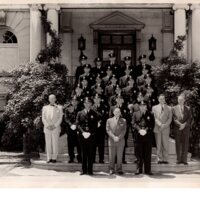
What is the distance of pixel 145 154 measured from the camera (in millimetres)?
12023

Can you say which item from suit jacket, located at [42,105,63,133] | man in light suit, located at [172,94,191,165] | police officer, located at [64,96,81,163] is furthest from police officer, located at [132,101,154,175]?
suit jacket, located at [42,105,63,133]

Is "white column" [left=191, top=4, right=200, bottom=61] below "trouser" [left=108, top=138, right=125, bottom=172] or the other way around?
the other way around

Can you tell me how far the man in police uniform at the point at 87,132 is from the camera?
475 inches

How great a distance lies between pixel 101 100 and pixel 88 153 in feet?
6.47

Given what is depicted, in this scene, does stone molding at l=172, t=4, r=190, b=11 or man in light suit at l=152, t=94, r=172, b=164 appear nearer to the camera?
man in light suit at l=152, t=94, r=172, b=164

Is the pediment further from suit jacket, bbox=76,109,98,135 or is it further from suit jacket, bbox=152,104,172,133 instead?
suit jacket, bbox=76,109,98,135

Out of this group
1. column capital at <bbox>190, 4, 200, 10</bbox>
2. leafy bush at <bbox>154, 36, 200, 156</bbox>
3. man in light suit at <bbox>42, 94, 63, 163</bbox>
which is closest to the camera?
man in light suit at <bbox>42, 94, 63, 163</bbox>

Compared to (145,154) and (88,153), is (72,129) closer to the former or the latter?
(88,153)

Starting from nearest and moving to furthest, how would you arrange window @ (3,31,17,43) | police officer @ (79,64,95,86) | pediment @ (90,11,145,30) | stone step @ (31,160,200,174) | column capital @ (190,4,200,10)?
stone step @ (31,160,200,174) < police officer @ (79,64,95,86) < column capital @ (190,4,200,10) < pediment @ (90,11,145,30) < window @ (3,31,17,43)

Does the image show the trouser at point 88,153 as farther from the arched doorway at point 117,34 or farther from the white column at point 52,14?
the arched doorway at point 117,34

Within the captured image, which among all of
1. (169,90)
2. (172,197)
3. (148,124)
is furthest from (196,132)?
(172,197)

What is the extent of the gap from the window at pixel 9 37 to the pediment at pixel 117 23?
3116 mm

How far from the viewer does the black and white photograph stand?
12070 mm

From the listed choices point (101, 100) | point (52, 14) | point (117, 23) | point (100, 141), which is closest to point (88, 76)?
point (101, 100)
